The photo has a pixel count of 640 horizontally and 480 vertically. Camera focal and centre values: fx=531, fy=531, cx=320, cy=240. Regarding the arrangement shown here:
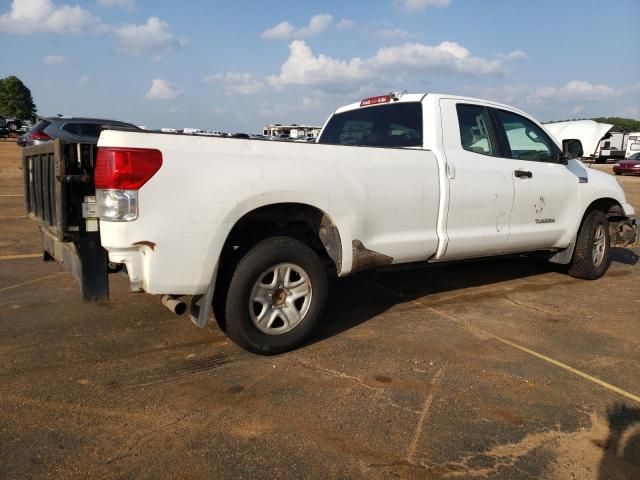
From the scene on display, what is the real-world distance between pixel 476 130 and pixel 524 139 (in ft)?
2.59

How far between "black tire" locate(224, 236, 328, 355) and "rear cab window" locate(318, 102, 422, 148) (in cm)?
166

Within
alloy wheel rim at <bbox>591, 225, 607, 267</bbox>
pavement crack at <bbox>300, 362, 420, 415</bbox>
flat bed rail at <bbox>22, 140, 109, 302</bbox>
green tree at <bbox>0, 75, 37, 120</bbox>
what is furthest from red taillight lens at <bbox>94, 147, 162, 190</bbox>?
green tree at <bbox>0, 75, 37, 120</bbox>

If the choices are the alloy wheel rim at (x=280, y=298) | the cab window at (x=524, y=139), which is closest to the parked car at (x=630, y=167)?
the cab window at (x=524, y=139)

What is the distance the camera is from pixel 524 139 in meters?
5.49

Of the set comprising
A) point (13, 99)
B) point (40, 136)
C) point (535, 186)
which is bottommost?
point (535, 186)

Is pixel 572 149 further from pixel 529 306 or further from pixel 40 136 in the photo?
pixel 40 136

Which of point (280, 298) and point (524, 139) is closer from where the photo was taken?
point (280, 298)

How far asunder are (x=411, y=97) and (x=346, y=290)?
6.62 ft

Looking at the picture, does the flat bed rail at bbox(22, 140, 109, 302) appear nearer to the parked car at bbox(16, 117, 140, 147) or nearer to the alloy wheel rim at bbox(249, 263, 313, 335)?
the alloy wheel rim at bbox(249, 263, 313, 335)

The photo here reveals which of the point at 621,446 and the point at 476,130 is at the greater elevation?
the point at 476,130

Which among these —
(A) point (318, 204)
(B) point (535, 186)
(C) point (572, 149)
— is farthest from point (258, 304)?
(C) point (572, 149)

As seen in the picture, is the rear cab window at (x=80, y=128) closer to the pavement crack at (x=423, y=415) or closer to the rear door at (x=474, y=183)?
the rear door at (x=474, y=183)

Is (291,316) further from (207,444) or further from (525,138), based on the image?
(525,138)

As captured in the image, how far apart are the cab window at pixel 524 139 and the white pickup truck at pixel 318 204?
2 cm
